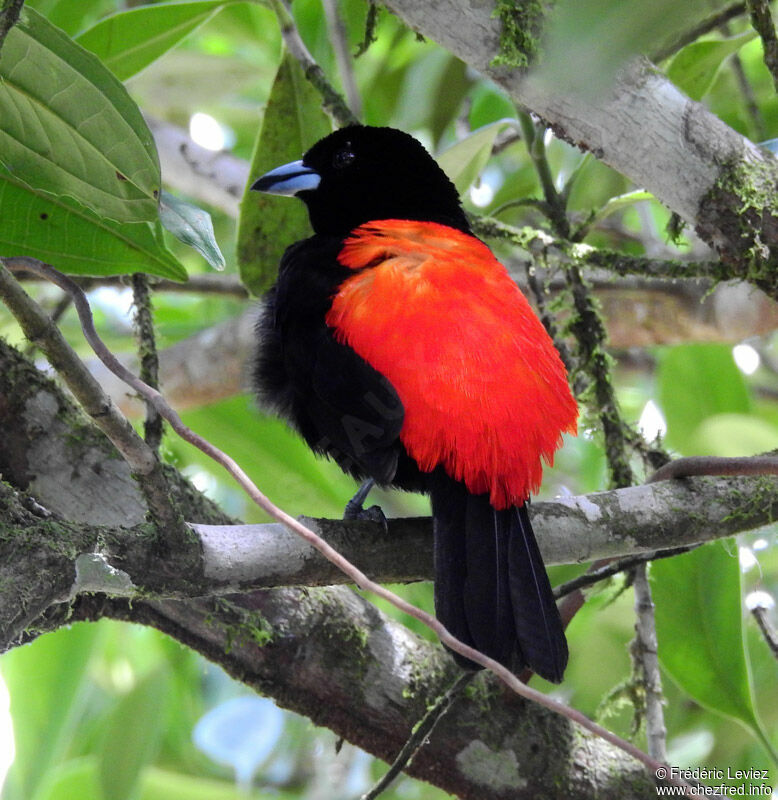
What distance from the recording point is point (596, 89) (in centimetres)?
42

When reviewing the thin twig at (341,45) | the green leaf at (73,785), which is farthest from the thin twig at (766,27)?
the green leaf at (73,785)

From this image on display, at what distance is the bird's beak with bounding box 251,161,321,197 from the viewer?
8.46 ft

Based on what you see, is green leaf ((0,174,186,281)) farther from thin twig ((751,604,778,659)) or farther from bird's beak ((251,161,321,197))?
thin twig ((751,604,778,659))

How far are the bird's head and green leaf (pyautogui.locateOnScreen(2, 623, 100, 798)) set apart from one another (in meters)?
1.38

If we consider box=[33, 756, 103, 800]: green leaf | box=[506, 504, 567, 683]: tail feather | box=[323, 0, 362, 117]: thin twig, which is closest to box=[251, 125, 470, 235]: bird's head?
box=[323, 0, 362, 117]: thin twig

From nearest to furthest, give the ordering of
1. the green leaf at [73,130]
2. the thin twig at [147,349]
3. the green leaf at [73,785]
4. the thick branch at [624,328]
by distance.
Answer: the green leaf at [73,130], the thin twig at [147,349], the green leaf at [73,785], the thick branch at [624,328]

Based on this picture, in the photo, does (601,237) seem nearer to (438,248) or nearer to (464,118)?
(464,118)

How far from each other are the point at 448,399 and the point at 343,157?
1.13m

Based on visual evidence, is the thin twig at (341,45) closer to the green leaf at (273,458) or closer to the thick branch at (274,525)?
the green leaf at (273,458)

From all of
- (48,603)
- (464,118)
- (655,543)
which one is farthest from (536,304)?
(48,603)

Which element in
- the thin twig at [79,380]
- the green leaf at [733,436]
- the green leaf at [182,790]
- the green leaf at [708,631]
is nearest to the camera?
the thin twig at [79,380]

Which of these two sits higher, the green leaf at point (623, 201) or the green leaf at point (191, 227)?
the green leaf at point (623, 201)

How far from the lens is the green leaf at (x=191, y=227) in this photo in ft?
5.67

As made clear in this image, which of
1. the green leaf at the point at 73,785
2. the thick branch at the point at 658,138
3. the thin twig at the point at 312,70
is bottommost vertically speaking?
the green leaf at the point at 73,785
